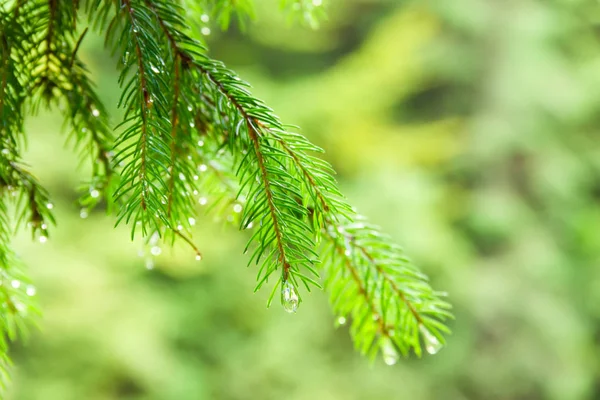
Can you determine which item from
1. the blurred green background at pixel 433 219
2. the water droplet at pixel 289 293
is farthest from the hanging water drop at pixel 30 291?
the blurred green background at pixel 433 219

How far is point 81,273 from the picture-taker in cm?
367

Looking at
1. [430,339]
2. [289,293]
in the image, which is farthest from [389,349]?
[289,293]

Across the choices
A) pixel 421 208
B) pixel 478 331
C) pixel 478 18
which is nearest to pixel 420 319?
pixel 421 208

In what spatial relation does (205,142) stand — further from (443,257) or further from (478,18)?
(478,18)

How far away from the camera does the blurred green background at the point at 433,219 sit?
463cm

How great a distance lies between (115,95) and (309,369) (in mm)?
2877

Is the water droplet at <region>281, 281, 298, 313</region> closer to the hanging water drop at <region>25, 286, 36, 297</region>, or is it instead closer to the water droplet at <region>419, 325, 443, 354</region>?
the water droplet at <region>419, 325, 443, 354</region>

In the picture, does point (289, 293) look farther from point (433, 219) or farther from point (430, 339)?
point (433, 219)

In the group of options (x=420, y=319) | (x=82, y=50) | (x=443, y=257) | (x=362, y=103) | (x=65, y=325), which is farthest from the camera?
(x=362, y=103)

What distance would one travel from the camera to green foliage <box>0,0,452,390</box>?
51cm

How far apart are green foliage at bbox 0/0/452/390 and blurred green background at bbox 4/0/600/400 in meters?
3.48

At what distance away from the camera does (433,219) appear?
498cm

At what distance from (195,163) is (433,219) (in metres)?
4.53

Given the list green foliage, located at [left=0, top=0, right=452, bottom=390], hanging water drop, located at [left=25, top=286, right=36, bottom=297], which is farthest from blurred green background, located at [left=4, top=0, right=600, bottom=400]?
green foliage, located at [left=0, top=0, right=452, bottom=390]
